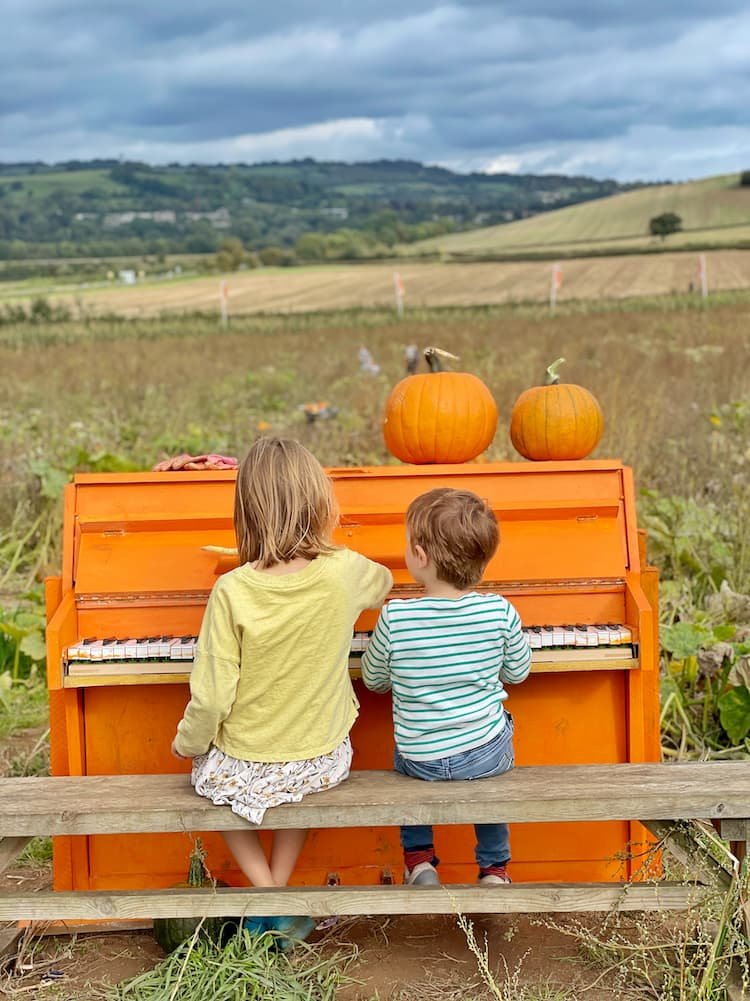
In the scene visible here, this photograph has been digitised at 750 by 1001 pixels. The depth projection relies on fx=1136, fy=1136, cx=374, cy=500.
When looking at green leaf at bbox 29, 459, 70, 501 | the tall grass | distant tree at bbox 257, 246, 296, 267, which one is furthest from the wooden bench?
distant tree at bbox 257, 246, 296, 267

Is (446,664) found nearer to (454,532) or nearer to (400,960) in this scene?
(454,532)

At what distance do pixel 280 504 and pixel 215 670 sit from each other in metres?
0.52

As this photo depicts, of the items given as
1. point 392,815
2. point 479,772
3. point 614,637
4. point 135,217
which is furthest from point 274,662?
point 135,217

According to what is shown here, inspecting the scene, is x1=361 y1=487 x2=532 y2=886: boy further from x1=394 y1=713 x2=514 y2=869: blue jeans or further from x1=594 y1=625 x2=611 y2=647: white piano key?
x1=594 y1=625 x2=611 y2=647: white piano key

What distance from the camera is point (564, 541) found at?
13.0 ft

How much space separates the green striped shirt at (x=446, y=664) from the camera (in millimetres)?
3428

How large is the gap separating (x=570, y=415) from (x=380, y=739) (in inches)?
55.3

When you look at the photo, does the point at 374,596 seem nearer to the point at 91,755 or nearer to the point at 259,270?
the point at 91,755

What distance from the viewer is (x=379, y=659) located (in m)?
3.52

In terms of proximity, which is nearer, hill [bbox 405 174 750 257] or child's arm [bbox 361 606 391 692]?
child's arm [bbox 361 606 391 692]

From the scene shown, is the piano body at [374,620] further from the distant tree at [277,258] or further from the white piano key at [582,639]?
the distant tree at [277,258]

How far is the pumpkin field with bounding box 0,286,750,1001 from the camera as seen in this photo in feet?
12.1

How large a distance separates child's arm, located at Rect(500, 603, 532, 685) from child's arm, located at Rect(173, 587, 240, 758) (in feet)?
2.72

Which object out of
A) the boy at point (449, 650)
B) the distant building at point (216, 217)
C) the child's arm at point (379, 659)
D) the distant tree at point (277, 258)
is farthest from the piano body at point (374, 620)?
the distant building at point (216, 217)
